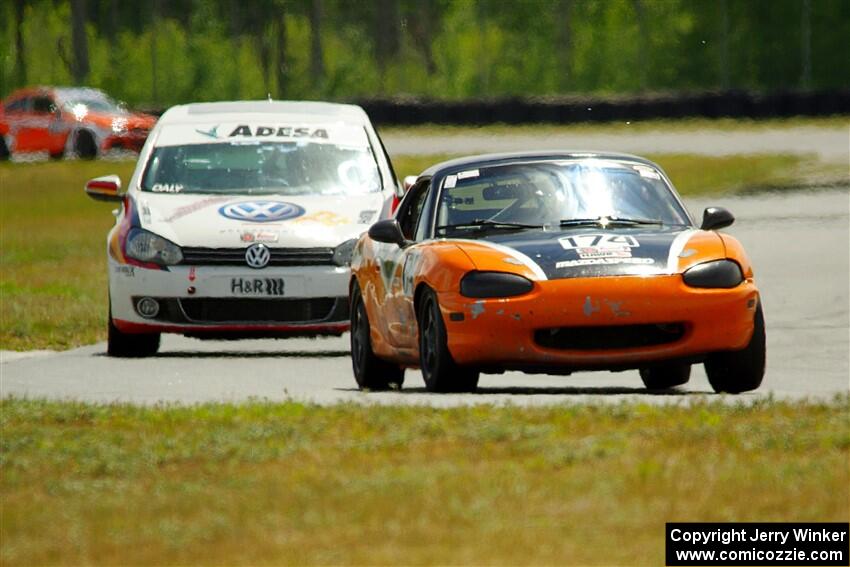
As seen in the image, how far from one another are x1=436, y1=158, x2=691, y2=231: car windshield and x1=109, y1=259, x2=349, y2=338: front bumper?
232 centimetres

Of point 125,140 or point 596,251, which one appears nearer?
point 596,251

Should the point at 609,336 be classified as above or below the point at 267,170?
above

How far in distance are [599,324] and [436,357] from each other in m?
0.88

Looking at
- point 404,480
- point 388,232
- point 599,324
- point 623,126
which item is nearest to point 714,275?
point 599,324

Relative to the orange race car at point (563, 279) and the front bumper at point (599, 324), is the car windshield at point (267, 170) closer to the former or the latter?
the orange race car at point (563, 279)

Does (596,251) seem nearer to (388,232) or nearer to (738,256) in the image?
(738,256)

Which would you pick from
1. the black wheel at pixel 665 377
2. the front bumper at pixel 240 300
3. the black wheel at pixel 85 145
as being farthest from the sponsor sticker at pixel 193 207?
the black wheel at pixel 85 145

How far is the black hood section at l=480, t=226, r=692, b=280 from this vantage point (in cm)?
1071

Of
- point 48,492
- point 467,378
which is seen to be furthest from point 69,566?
point 467,378

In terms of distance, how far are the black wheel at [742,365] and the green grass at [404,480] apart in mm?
1299

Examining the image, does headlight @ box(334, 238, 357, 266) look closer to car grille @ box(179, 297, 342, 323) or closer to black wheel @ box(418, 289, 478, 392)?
car grille @ box(179, 297, 342, 323)

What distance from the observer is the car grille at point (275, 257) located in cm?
1409

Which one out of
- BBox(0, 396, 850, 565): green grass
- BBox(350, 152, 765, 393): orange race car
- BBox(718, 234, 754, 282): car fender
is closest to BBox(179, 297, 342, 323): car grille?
BBox(350, 152, 765, 393): orange race car

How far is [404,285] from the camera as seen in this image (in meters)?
11.6
